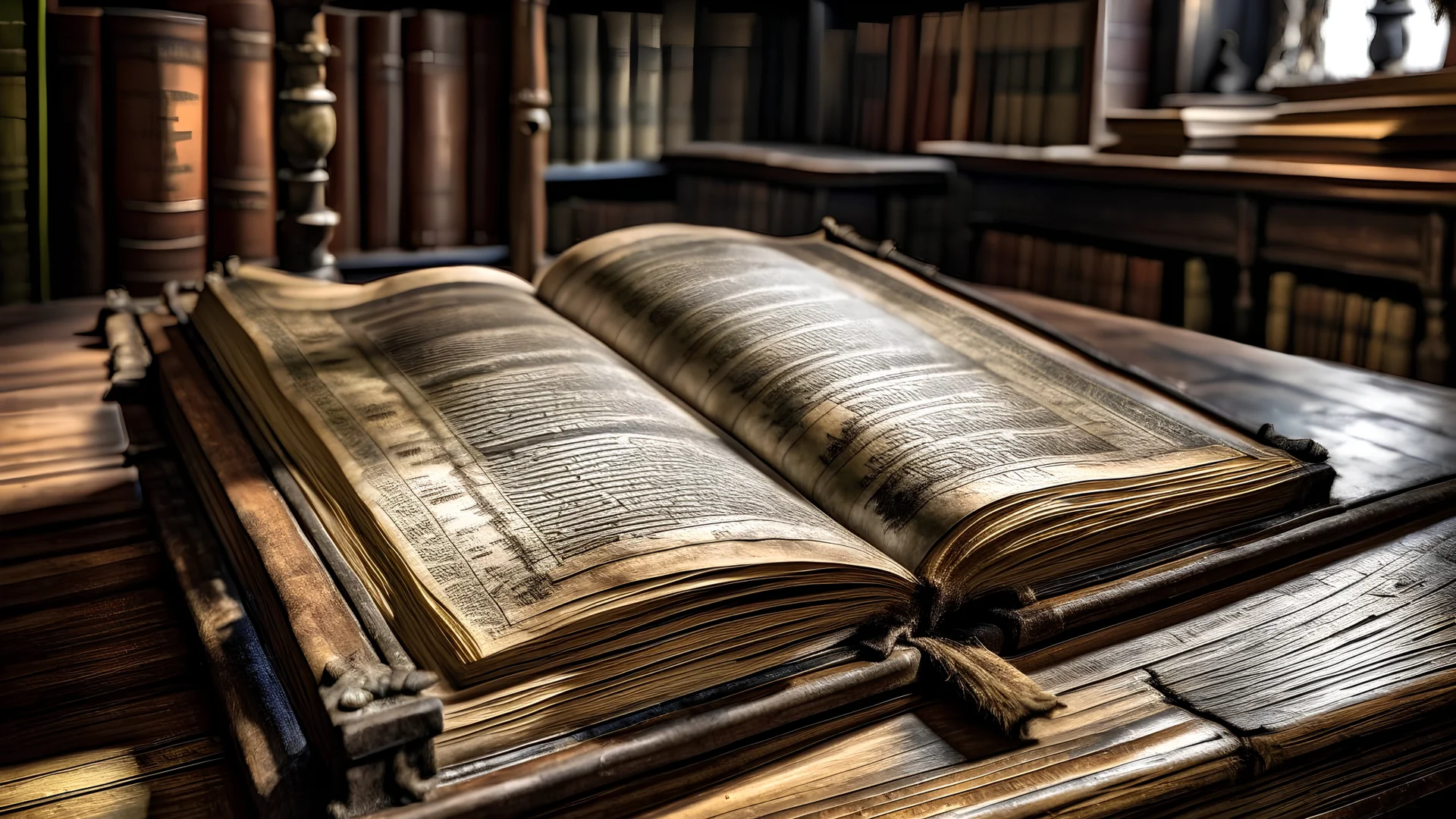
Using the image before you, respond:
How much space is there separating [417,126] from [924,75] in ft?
3.44

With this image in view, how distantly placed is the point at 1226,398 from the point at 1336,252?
0.61 metres

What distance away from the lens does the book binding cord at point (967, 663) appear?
593mm

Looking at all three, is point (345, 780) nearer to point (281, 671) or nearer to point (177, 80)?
point (281, 671)

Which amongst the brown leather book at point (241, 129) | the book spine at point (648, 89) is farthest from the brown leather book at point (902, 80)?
the brown leather book at point (241, 129)

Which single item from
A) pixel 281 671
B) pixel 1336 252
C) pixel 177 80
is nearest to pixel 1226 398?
pixel 1336 252

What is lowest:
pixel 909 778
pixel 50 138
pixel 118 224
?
pixel 909 778

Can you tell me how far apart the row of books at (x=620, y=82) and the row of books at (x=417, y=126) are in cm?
19

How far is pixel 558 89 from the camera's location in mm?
2494

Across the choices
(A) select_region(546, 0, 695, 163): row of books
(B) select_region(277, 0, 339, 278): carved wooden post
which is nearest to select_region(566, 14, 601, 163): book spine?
(A) select_region(546, 0, 695, 163): row of books

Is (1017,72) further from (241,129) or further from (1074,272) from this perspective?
(241,129)

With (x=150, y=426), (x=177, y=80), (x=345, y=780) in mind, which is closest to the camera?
(x=345, y=780)

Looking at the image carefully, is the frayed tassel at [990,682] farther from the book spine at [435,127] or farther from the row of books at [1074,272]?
the book spine at [435,127]

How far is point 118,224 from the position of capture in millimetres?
1821

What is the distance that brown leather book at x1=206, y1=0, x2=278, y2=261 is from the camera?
1833 mm
